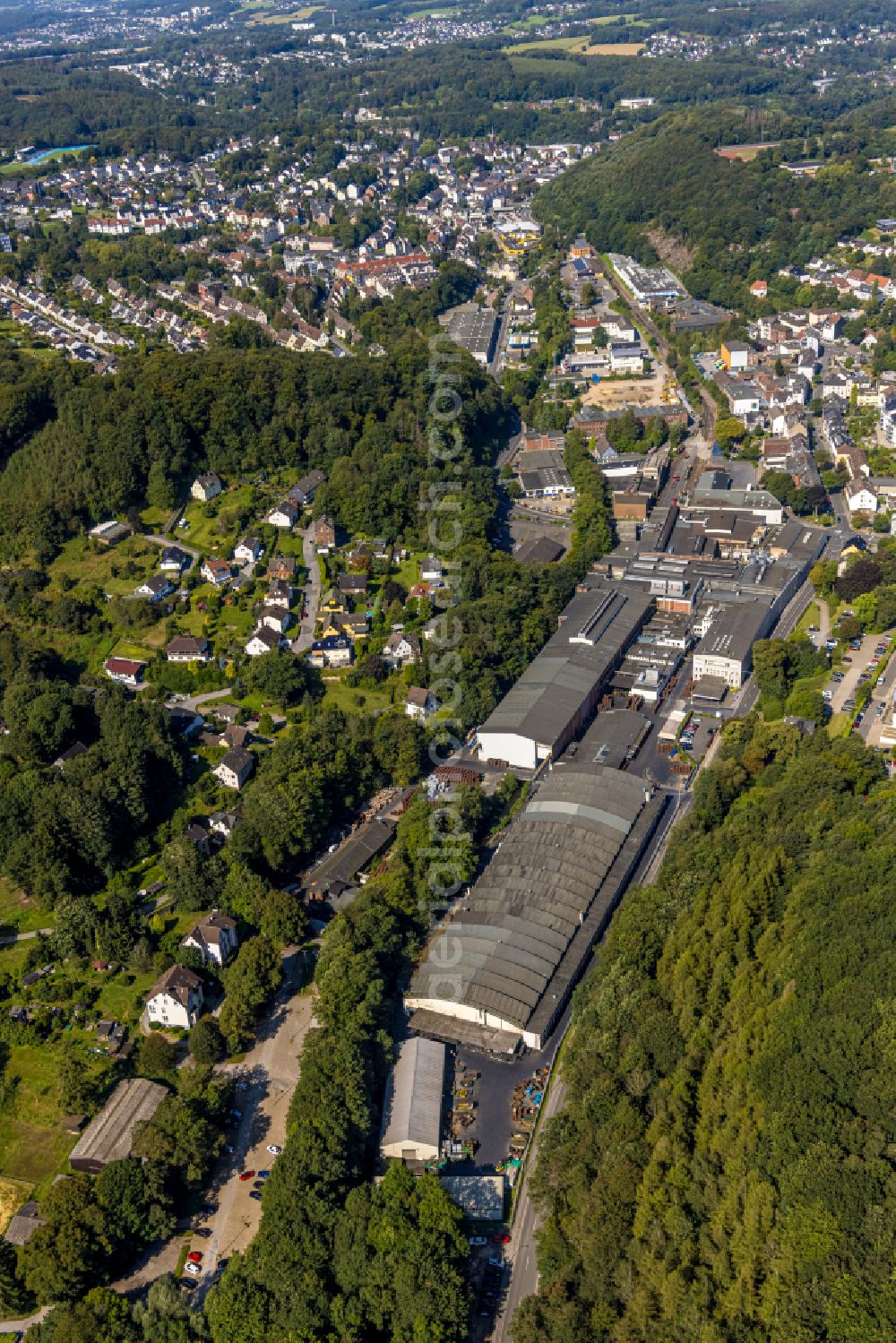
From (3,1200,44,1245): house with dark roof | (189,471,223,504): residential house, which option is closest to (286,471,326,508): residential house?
(189,471,223,504): residential house

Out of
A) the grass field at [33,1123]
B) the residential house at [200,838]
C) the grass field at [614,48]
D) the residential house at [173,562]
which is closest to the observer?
the grass field at [33,1123]

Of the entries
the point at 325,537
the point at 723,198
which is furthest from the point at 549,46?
the point at 325,537

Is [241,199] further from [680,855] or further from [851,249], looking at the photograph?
[680,855]

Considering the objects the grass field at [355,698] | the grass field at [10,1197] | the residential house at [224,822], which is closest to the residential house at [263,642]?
the grass field at [355,698]

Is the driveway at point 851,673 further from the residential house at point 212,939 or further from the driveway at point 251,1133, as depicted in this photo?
the residential house at point 212,939

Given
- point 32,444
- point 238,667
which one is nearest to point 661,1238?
point 238,667

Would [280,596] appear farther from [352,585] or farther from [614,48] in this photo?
[614,48]
